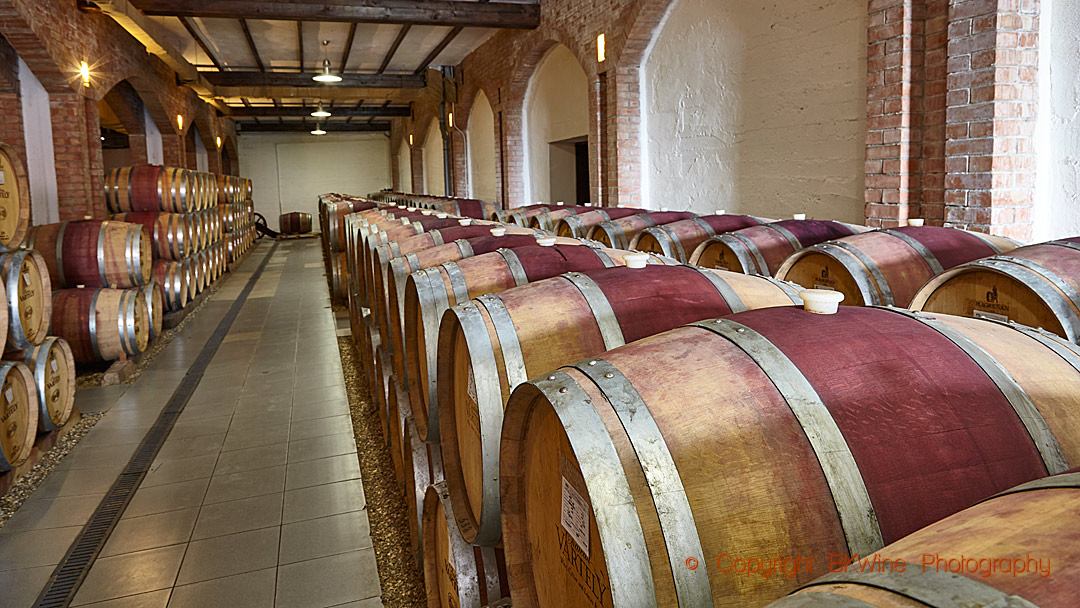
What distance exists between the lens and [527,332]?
179 centimetres

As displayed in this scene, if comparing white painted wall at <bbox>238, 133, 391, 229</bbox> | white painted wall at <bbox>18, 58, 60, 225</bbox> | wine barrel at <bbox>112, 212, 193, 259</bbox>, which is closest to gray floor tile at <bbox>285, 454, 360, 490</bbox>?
wine barrel at <bbox>112, 212, 193, 259</bbox>

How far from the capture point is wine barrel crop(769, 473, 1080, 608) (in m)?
0.60

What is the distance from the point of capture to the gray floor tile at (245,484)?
12.1 ft

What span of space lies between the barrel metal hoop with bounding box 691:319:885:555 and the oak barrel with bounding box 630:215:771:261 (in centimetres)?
320

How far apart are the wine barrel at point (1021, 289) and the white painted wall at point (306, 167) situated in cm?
2870

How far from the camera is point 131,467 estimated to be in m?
4.10

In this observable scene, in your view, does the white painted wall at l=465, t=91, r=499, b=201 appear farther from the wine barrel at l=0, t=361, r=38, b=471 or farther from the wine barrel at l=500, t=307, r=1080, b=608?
the wine barrel at l=500, t=307, r=1080, b=608

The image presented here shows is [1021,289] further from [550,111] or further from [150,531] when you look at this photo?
[550,111]

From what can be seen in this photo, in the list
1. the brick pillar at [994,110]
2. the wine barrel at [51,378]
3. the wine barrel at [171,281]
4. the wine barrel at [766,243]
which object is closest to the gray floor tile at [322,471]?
the wine barrel at [51,378]

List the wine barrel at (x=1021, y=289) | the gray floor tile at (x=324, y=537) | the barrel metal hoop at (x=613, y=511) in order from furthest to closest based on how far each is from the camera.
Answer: the gray floor tile at (x=324, y=537) → the wine barrel at (x=1021, y=289) → the barrel metal hoop at (x=613, y=511)

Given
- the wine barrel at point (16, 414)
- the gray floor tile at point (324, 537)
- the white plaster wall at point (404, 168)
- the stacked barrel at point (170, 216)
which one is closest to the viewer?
the gray floor tile at point (324, 537)

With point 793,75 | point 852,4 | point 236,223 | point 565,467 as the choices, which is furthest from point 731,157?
point 236,223

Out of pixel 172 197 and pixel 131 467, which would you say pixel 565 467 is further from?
pixel 172 197

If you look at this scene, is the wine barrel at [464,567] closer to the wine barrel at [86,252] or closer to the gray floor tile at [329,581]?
the gray floor tile at [329,581]
